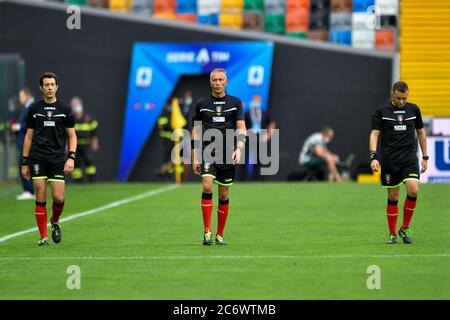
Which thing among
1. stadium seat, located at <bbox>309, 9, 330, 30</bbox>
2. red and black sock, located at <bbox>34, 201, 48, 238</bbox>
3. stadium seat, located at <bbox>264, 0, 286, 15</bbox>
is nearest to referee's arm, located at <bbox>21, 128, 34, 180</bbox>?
red and black sock, located at <bbox>34, 201, 48, 238</bbox>

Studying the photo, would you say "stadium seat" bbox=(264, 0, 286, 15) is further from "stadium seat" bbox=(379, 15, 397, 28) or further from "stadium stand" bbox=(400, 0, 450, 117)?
"stadium stand" bbox=(400, 0, 450, 117)

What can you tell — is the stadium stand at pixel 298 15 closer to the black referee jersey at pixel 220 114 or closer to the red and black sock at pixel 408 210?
the red and black sock at pixel 408 210

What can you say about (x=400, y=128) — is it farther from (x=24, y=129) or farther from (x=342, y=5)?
(x=342, y=5)

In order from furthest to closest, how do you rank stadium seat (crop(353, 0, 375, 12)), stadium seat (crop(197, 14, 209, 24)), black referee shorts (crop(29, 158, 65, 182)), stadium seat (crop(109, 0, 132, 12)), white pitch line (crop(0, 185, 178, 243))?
stadium seat (crop(109, 0, 132, 12)), stadium seat (crop(197, 14, 209, 24)), stadium seat (crop(353, 0, 375, 12)), white pitch line (crop(0, 185, 178, 243)), black referee shorts (crop(29, 158, 65, 182))

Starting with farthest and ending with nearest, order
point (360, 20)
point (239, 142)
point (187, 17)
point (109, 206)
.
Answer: point (187, 17) → point (360, 20) → point (109, 206) → point (239, 142)


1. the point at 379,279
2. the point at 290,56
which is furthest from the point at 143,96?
the point at 379,279

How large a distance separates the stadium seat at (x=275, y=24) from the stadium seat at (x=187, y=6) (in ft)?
8.16

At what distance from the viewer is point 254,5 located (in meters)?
38.5

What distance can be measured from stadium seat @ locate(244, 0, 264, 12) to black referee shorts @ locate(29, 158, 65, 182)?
23.1 metres

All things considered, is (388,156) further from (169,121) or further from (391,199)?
(169,121)

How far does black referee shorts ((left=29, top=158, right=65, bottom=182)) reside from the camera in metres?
15.8

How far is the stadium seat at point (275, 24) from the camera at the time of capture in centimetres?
3847

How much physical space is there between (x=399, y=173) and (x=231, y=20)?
22.5m

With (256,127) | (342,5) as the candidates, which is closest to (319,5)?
(342,5)
